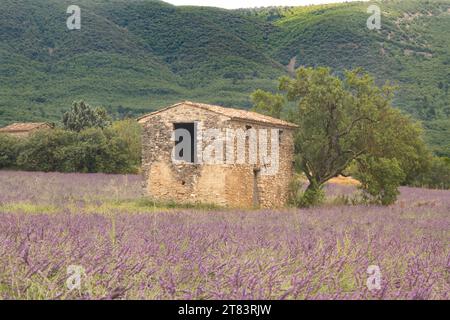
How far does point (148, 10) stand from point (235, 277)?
12216 cm

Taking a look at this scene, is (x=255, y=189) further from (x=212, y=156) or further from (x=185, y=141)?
(x=185, y=141)

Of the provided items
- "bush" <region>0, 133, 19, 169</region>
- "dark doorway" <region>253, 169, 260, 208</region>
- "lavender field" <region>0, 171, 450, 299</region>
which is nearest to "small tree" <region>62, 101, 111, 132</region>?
"bush" <region>0, 133, 19, 169</region>

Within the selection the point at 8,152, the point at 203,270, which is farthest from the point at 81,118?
the point at 203,270

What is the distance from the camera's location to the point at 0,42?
3445 inches

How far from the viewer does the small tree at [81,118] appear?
42062 millimetres

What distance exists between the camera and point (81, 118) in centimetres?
4225

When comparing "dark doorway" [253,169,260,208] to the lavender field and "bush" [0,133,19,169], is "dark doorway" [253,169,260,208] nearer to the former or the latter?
the lavender field

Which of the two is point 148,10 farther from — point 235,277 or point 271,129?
point 235,277

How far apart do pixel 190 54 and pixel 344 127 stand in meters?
84.5

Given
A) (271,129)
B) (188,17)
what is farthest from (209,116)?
(188,17)

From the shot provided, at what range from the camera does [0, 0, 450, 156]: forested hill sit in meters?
70.8

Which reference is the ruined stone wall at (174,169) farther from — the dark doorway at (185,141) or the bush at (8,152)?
the bush at (8,152)

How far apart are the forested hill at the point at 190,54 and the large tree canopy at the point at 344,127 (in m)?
30.3

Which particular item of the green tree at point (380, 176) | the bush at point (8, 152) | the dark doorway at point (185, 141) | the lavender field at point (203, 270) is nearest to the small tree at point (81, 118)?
the bush at point (8, 152)
